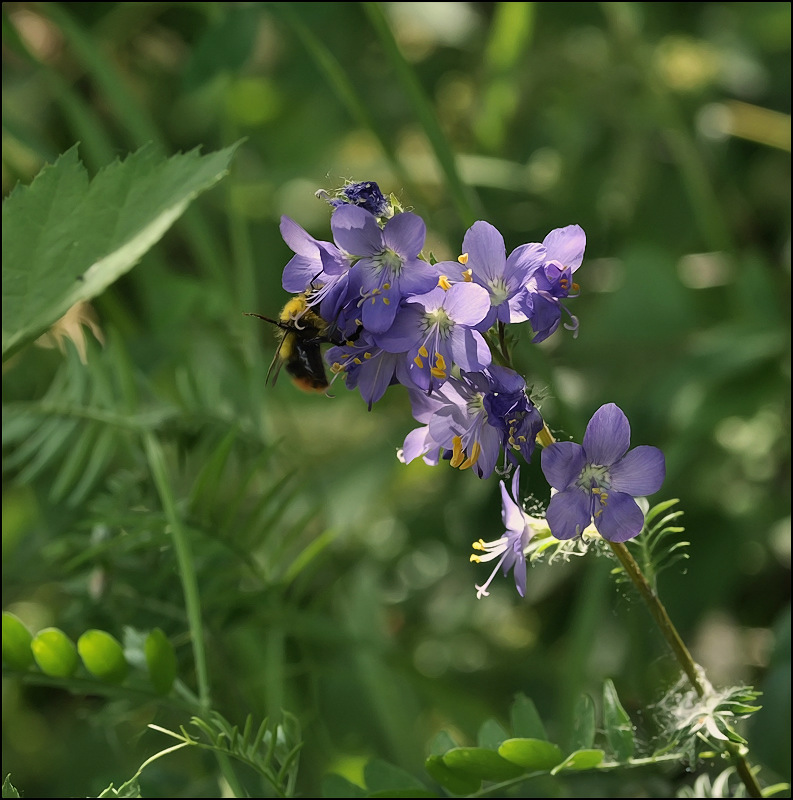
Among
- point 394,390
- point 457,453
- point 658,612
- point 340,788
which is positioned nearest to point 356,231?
point 457,453

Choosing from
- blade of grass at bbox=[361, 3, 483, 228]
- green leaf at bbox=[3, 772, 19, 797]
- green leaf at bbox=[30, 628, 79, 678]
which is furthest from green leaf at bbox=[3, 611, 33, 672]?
blade of grass at bbox=[361, 3, 483, 228]

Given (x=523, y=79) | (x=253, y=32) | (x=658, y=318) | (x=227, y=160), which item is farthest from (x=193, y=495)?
(x=523, y=79)

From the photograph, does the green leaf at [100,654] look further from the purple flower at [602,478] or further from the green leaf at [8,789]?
the purple flower at [602,478]

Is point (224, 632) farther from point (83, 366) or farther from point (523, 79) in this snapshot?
point (523, 79)

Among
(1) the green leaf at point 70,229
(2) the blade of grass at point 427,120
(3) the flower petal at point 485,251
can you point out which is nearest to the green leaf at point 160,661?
(1) the green leaf at point 70,229

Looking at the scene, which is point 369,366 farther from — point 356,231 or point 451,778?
point 451,778

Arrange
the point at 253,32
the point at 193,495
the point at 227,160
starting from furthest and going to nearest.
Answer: the point at 253,32, the point at 193,495, the point at 227,160

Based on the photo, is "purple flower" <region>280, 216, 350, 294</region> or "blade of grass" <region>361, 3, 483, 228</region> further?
"blade of grass" <region>361, 3, 483, 228</region>

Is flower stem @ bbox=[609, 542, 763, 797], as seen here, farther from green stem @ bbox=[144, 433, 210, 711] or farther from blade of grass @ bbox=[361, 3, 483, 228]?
blade of grass @ bbox=[361, 3, 483, 228]
